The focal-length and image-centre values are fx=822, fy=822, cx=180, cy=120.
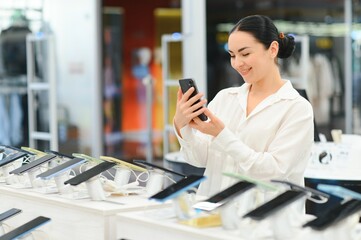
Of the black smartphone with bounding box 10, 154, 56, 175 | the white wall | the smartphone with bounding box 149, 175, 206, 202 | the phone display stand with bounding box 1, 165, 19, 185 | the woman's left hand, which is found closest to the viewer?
the smartphone with bounding box 149, 175, 206, 202

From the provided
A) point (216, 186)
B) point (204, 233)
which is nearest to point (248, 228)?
point (204, 233)

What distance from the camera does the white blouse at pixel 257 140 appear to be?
326 cm

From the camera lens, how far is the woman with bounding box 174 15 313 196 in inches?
129

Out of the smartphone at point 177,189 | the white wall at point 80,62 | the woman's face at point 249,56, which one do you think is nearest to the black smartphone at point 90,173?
the smartphone at point 177,189

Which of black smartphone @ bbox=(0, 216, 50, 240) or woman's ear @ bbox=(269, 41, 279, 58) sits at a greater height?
woman's ear @ bbox=(269, 41, 279, 58)

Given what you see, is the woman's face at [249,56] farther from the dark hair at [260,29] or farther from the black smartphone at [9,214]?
the black smartphone at [9,214]

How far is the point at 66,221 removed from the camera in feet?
10.8

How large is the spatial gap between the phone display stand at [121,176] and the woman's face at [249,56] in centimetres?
64

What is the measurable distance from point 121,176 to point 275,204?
3.39ft

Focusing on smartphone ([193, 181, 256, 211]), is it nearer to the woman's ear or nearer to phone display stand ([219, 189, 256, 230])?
phone display stand ([219, 189, 256, 230])

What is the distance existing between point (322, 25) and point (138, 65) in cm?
315

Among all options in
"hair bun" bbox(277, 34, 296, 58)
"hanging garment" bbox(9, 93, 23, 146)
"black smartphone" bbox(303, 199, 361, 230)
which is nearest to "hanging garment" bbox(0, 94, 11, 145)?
"hanging garment" bbox(9, 93, 23, 146)

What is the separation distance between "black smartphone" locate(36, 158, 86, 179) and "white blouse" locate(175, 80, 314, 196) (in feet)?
1.47

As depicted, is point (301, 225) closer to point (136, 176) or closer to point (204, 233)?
point (204, 233)
